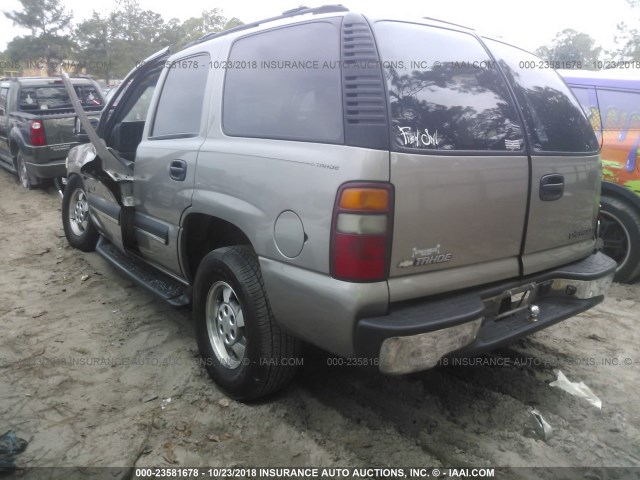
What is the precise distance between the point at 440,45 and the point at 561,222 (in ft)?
3.81

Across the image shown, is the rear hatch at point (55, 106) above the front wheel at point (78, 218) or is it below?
above

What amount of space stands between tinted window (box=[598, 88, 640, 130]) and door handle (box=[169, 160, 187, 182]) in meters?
3.96

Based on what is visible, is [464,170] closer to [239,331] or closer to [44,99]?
[239,331]

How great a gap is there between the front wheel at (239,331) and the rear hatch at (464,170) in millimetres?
736

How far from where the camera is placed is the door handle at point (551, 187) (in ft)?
8.11

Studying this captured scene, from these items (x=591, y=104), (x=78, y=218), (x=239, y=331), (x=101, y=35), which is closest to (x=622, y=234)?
(x=591, y=104)

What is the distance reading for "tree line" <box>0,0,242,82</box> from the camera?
40.6m

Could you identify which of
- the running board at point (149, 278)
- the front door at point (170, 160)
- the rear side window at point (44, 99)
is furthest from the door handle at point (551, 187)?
the rear side window at point (44, 99)

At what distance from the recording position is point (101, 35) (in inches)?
1644

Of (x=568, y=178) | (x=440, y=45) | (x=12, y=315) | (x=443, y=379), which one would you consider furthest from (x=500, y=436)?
(x=12, y=315)

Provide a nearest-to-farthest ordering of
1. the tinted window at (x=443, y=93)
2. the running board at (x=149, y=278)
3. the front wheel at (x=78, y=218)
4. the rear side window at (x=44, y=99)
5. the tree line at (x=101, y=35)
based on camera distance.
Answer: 1. the tinted window at (x=443, y=93)
2. the running board at (x=149, y=278)
3. the front wheel at (x=78, y=218)
4. the rear side window at (x=44, y=99)
5. the tree line at (x=101, y=35)

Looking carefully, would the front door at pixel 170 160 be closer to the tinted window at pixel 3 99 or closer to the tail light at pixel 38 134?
the tail light at pixel 38 134

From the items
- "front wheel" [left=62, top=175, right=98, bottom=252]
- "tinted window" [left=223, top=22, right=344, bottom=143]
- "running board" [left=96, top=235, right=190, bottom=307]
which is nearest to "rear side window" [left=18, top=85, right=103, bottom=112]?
"front wheel" [left=62, top=175, right=98, bottom=252]

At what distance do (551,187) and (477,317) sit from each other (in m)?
0.87
